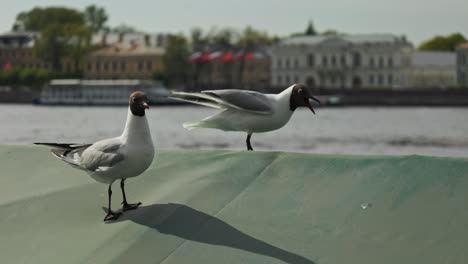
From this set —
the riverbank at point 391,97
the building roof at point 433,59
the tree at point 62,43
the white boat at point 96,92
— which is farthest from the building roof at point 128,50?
the building roof at point 433,59

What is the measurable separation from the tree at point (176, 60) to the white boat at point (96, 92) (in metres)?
3.64

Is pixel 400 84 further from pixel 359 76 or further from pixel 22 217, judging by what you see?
pixel 22 217

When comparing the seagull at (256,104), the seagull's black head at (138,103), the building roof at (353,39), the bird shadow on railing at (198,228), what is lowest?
the building roof at (353,39)

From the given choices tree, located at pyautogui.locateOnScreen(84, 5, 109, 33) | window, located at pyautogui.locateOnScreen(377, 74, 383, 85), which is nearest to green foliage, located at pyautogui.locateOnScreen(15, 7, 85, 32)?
tree, located at pyautogui.locateOnScreen(84, 5, 109, 33)

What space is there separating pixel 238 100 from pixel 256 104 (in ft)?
0.25

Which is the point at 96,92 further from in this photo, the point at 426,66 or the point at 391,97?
the point at 426,66

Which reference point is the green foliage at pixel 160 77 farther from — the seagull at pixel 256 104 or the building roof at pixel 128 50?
the seagull at pixel 256 104

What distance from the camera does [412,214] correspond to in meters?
2.52

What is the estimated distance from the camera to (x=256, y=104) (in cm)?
327

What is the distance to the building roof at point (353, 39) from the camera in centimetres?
8500

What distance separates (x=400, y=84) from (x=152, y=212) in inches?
3299

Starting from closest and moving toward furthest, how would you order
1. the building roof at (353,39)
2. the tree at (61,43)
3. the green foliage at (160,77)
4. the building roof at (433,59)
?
the green foliage at (160,77) → the tree at (61,43) → the building roof at (353,39) → the building roof at (433,59)

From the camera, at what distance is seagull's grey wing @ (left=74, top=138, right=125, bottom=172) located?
2.68m

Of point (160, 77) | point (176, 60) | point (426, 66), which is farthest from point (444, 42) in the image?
point (176, 60)
